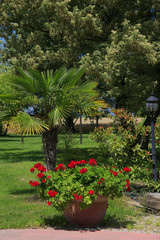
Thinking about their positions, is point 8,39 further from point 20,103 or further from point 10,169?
point 20,103

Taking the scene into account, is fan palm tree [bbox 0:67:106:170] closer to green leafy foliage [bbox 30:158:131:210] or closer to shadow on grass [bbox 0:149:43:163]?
green leafy foliage [bbox 30:158:131:210]

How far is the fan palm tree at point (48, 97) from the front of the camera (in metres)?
8.60

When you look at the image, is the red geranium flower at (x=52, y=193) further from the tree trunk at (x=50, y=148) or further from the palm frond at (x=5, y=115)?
the palm frond at (x=5, y=115)

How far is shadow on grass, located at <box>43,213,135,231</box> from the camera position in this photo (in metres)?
6.25

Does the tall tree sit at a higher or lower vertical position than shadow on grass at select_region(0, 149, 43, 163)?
higher

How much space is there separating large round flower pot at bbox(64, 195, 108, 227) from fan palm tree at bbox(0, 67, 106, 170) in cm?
277

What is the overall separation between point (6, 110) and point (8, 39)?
9802 mm

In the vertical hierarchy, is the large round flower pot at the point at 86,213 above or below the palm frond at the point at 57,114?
below

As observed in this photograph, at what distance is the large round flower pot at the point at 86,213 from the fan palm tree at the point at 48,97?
2766 millimetres

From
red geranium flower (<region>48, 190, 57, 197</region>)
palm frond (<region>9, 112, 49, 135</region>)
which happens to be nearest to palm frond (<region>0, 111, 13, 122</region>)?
palm frond (<region>9, 112, 49, 135</region>)

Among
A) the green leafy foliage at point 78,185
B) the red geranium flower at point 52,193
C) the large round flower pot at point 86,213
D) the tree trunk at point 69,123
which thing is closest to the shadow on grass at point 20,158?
the tree trunk at point 69,123

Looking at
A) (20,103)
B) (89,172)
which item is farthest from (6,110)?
(89,172)

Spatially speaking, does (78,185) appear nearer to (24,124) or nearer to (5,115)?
(24,124)

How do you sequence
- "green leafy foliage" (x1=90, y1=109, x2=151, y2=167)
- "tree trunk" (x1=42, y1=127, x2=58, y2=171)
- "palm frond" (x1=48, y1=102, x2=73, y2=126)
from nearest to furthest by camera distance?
1. "palm frond" (x1=48, y1=102, x2=73, y2=126)
2. "tree trunk" (x1=42, y1=127, x2=58, y2=171)
3. "green leafy foliage" (x1=90, y1=109, x2=151, y2=167)
